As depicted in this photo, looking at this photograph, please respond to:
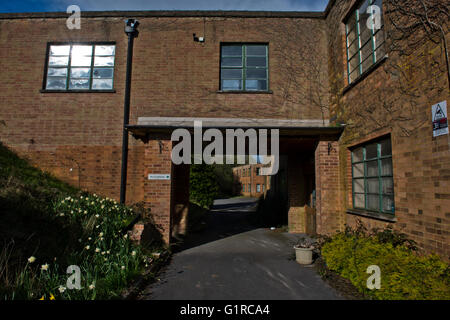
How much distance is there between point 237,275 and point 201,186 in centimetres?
1336

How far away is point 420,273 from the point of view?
3791 millimetres

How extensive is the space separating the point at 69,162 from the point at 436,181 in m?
8.75

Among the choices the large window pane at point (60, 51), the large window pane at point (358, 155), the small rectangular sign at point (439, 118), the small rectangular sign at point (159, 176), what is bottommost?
the small rectangular sign at point (159, 176)

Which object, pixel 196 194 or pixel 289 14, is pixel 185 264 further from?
pixel 196 194

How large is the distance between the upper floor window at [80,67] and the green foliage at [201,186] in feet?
35.9

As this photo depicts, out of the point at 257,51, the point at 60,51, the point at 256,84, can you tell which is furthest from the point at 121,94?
the point at 257,51

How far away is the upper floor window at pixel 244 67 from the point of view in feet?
27.5

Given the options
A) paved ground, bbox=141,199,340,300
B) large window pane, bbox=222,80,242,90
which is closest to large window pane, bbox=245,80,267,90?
large window pane, bbox=222,80,242,90

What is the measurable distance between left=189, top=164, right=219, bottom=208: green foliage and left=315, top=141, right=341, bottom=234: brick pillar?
11700mm

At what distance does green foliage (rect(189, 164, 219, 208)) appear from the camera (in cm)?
1836

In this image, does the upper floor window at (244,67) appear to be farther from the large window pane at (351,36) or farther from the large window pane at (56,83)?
the large window pane at (56,83)

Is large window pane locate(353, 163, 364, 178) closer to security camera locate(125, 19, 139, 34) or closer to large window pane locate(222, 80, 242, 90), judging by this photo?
large window pane locate(222, 80, 242, 90)

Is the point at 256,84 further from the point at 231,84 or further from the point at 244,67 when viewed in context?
the point at 231,84

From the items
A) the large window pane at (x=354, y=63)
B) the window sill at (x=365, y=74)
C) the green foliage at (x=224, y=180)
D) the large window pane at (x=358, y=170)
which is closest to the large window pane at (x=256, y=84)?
the window sill at (x=365, y=74)
